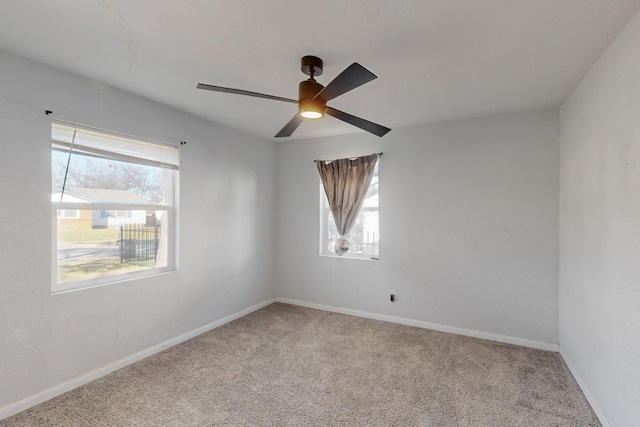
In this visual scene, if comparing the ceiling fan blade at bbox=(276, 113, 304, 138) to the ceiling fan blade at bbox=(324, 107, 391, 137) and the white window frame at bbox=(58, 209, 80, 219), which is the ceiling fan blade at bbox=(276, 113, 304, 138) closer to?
the ceiling fan blade at bbox=(324, 107, 391, 137)

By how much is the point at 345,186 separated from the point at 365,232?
675 mm

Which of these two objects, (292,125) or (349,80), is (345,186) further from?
(349,80)

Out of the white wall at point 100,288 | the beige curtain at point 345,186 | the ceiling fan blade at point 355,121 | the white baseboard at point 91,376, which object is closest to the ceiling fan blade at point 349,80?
the ceiling fan blade at point 355,121

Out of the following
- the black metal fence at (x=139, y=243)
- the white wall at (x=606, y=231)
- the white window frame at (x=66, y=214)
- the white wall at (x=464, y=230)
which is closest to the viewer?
the white wall at (x=606, y=231)

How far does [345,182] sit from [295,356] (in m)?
2.19

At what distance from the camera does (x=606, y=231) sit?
6.66 feet

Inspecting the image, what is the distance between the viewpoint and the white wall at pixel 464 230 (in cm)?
310

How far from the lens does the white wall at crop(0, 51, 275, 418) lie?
6.88 feet

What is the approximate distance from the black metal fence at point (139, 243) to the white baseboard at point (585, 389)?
3806 mm

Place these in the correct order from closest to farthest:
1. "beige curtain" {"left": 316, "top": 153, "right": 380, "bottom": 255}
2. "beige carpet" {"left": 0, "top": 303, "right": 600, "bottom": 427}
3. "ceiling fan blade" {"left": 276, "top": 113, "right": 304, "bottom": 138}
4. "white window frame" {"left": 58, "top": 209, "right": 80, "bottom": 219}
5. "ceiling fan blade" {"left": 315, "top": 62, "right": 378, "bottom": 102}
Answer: "ceiling fan blade" {"left": 315, "top": 62, "right": 378, "bottom": 102} → "beige carpet" {"left": 0, "top": 303, "right": 600, "bottom": 427} → "ceiling fan blade" {"left": 276, "top": 113, "right": 304, "bottom": 138} → "white window frame" {"left": 58, "top": 209, "right": 80, "bottom": 219} → "beige curtain" {"left": 316, "top": 153, "right": 380, "bottom": 255}

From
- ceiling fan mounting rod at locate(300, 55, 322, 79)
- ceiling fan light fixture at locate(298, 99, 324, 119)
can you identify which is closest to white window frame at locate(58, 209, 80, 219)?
ceiling fan light fixture at locate(298, 99, 324, 119)

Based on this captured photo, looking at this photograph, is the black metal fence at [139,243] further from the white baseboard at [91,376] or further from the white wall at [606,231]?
the white wall at [606,231]

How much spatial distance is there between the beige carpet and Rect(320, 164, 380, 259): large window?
1.11 m

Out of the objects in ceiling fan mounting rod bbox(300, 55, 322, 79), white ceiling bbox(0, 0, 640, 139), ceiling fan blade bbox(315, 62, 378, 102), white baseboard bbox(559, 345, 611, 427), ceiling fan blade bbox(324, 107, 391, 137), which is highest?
white ceiling bbox(0, 0, 640, 139)
